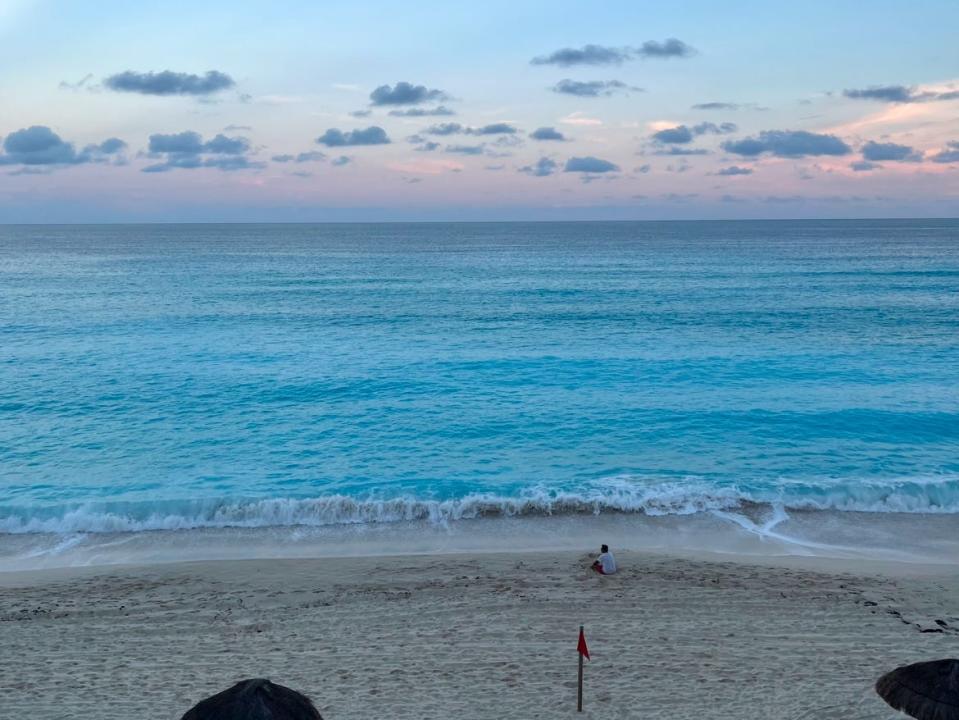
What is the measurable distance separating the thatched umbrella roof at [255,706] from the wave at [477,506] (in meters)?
11.5

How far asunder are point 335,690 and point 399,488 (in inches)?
398

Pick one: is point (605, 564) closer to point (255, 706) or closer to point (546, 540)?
point (546, 540)

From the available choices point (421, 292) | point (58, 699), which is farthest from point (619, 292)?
point (58, 699)

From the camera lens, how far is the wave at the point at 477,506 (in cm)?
1941

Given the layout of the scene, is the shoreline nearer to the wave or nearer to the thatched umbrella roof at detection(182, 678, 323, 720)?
the wave

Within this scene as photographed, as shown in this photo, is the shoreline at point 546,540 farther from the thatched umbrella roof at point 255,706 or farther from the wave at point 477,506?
the thatched umbrella roof at point 255,706

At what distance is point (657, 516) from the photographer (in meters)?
19.6

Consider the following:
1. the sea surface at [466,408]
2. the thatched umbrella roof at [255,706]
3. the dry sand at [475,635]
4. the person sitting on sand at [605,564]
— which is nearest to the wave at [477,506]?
the sea surface at [466,408]

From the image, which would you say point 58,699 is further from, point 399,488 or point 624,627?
point 399,488

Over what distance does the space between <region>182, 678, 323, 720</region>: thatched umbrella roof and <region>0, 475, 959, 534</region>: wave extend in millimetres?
11539

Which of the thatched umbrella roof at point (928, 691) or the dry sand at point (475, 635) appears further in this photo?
the dry sand at point (475, 635)

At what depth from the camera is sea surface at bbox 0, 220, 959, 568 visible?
20359 mm

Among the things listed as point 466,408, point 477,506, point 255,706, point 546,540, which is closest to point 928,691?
point 255,706

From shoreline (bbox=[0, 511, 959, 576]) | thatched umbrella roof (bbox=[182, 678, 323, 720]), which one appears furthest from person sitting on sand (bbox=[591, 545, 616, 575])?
thatched umbrella roof (bbox=[182, 678, 323, 720])
